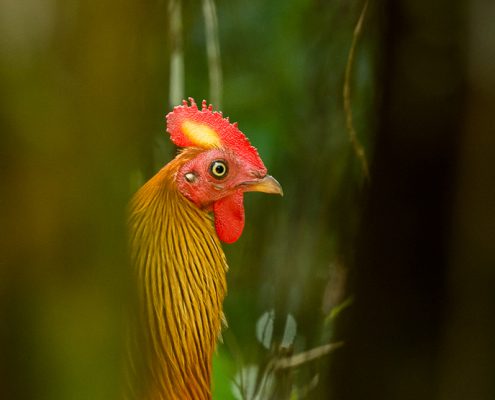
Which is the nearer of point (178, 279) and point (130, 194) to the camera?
point (130, 194)

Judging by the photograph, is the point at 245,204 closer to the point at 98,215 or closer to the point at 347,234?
the point at 347,234

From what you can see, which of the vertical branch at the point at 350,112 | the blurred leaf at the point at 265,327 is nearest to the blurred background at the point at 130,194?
the vertical branch at the point at 350,112

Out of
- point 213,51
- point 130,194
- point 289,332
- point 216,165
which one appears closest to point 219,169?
point 216,165

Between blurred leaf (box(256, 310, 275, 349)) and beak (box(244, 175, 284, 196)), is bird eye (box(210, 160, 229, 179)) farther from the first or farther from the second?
blurred leaf (box(256, 310, 275, 349))

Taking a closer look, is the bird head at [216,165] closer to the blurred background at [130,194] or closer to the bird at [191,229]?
the bird at [191,229]

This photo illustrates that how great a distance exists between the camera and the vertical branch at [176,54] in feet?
2.28

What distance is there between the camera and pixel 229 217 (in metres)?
0.81

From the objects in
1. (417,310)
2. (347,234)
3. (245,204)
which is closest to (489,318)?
(417,310)

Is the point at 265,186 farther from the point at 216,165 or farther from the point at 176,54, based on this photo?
the point at 176,54

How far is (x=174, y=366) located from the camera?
0.76 m

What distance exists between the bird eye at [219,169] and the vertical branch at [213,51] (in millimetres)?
73

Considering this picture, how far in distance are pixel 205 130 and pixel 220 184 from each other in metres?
0.07

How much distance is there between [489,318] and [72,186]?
0.17 metres

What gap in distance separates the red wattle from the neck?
0.5 inches
